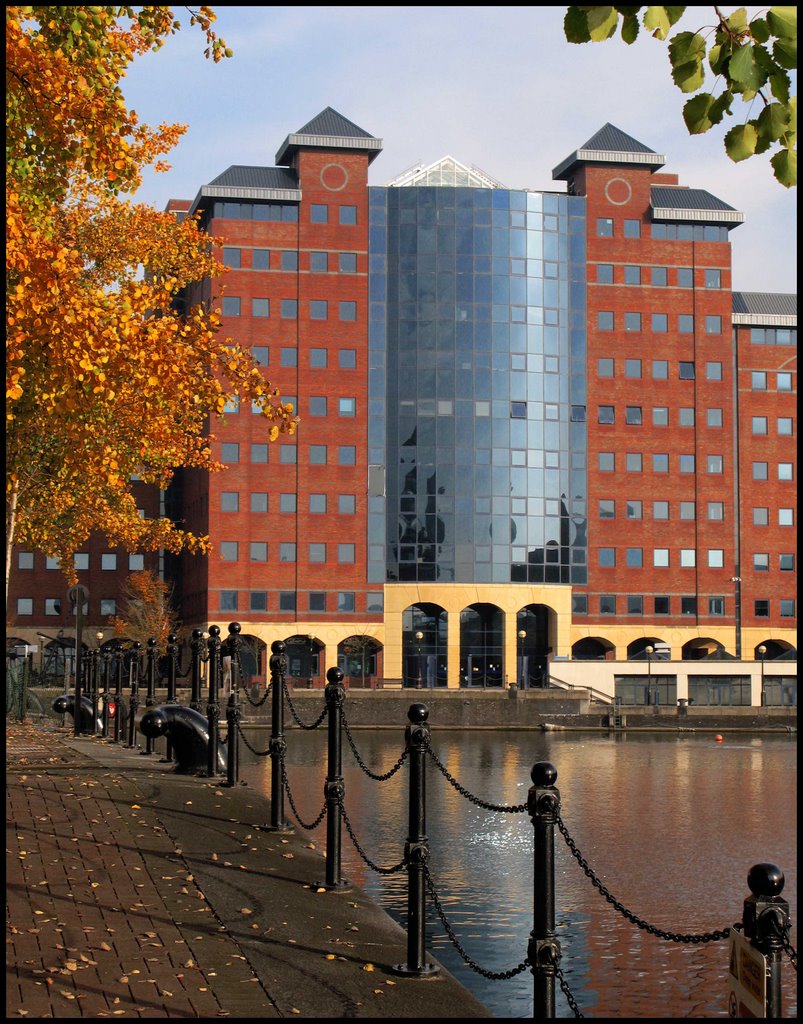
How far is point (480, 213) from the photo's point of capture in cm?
8388

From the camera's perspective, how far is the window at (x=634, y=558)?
8600 centimetres

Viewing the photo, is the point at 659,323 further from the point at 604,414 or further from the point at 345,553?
the point at 345,553

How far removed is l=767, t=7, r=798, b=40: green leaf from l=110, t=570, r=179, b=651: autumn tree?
8406 centimetres

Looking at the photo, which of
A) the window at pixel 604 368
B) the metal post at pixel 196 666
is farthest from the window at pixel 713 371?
the metal post at pixel 196 666

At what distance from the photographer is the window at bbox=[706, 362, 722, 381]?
87.9 metres

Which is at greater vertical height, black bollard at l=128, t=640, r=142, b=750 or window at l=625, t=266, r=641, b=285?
window at l=625, t=266, r=641, b=285

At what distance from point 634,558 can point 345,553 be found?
59.1 ft

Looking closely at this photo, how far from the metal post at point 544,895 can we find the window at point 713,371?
83.9 meters

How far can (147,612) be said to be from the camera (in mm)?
90375

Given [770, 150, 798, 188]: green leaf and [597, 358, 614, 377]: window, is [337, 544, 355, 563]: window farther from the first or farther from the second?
[770, 150, 798, 188]: green leaf

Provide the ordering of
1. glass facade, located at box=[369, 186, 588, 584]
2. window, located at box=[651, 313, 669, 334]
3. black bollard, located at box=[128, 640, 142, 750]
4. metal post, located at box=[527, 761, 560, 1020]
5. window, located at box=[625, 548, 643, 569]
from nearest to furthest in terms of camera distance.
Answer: metal post, located at box=[527, 761, 560, 1020] → black bollard, located at box=[128, 640, 142, 750] → glass facade, located at box=[369, 186, 588, 584] → window, located at box=[625, 548, 643, 569] → window, located at box=[651, 313, 669, 334]

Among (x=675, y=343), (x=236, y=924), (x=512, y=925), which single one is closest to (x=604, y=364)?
(x=675, y=343)

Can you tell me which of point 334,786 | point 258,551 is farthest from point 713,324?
point 334,786

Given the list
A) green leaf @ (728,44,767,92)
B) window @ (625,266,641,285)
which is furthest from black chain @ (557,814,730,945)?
window @ (625,266,641,285)
